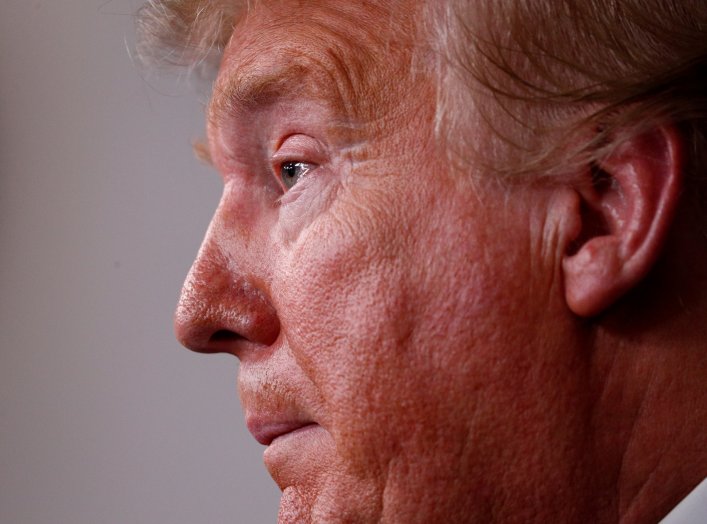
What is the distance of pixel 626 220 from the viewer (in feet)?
2.26

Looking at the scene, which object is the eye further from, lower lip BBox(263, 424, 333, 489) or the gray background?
the gray background

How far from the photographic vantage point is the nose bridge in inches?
33.1

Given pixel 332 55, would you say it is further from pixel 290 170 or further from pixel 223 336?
pixel 223 336

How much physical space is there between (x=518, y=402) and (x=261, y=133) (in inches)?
14.4

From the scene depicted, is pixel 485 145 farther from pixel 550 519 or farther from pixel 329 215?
pixel 550 519

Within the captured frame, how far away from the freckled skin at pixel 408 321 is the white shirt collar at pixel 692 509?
2.0 inches

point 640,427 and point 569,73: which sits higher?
point 569,73

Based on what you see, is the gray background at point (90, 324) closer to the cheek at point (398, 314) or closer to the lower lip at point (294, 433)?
the lower lip at point (294, 433)

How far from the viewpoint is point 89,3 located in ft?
5.89

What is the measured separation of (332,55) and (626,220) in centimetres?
29

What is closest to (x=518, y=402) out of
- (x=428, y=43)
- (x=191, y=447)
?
(x=428, y=43)

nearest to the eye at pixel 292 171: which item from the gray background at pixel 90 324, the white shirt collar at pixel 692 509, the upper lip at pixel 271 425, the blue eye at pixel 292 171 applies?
the blue eye at pixel 292 171

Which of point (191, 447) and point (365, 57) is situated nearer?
point (365, 57)

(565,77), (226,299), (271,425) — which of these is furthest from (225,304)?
(565,77)
